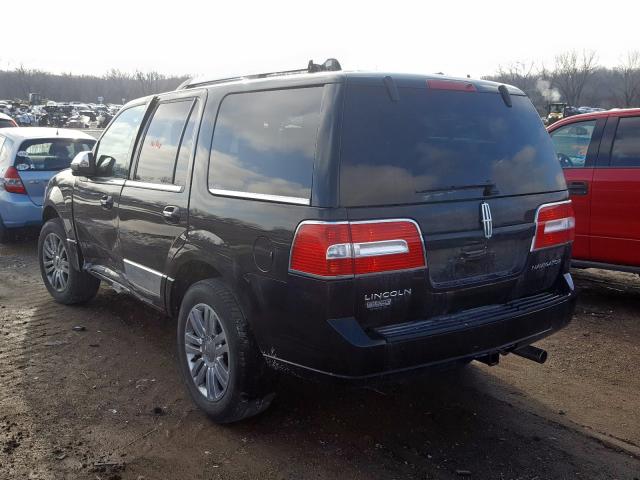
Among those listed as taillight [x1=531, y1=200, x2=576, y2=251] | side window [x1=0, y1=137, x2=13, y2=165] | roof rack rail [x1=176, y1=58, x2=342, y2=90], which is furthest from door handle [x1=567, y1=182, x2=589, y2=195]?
side window [x1=0, y1=137, x2=13, y2=165]

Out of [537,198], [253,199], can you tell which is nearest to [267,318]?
[253,199]

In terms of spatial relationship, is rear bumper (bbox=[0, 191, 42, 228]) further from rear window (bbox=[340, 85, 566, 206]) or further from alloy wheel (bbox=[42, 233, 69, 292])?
rear window (bbox=[340, 85, 566, 206])

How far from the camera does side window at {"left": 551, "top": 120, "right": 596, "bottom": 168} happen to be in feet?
20.1

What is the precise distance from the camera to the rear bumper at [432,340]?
9.07 feet

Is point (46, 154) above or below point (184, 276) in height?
above

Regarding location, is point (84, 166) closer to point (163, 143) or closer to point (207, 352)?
point (163, 143)

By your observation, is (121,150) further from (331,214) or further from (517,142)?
(517,142)

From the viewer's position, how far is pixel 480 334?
3.07 metres

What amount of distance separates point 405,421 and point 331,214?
5.01ft

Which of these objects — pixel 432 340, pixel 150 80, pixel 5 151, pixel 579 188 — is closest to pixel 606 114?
pixel 579 188

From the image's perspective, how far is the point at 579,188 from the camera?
5.94 meters

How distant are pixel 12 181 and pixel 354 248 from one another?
23.1ft

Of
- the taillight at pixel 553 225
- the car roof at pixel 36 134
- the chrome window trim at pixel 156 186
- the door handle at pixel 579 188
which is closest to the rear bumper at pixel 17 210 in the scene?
the car roof at pixel 36 134

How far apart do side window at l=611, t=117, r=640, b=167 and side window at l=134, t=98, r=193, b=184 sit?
161 inches
